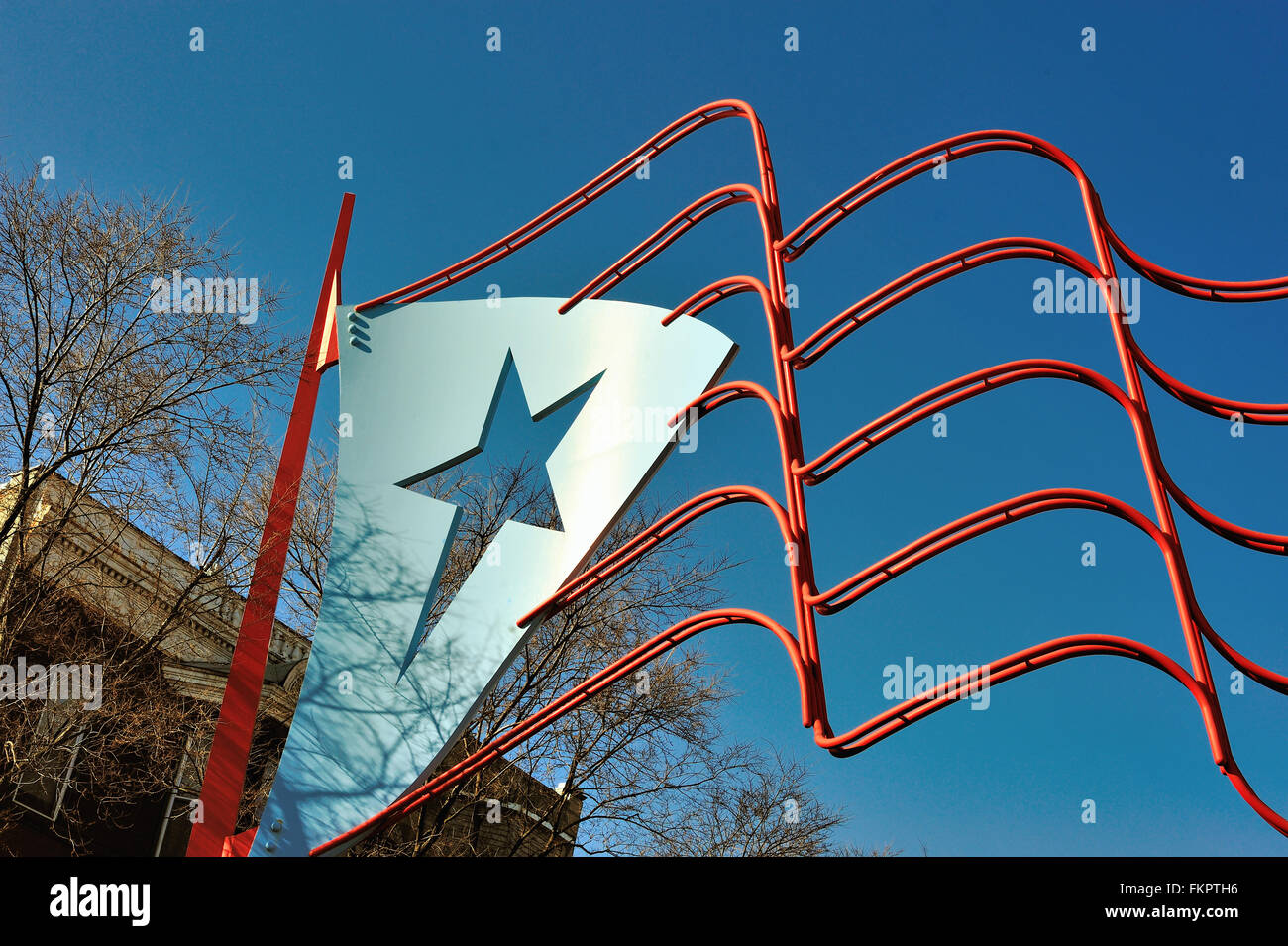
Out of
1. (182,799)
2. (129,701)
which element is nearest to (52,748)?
(129,701)

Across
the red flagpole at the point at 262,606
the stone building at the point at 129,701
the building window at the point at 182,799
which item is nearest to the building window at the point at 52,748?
the stone building at the point at 129,701

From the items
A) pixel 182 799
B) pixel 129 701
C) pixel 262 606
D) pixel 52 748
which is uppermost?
pixel 262 606

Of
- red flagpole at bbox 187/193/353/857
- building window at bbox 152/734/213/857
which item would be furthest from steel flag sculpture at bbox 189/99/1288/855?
building window at bbox 152/734/213/857

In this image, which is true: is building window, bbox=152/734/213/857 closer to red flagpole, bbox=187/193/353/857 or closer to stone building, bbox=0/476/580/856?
stone building, bbox=0/476/580/856

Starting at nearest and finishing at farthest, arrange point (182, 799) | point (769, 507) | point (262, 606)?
point (769, 507), point (262, 606), point (182, 799)

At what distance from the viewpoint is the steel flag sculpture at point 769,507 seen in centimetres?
696

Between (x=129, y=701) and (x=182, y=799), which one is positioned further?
(x=182, y=799)

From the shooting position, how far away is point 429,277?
12422 mm

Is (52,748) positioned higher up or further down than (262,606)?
further down

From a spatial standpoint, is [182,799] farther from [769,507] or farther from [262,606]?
[769,507]

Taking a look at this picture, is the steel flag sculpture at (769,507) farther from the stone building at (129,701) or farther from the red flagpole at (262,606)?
the stone building at (129,701)

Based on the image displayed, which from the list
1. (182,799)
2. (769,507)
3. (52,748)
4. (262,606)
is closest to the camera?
(769,507)

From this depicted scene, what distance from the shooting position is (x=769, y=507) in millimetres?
8727
